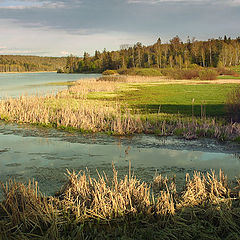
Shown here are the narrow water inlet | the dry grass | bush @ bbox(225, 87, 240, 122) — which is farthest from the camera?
bush @ bbox(225, 87, 240, 122)

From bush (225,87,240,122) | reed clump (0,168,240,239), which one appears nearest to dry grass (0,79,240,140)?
bush (225,87,240,122)

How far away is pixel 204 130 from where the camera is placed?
1278 cm

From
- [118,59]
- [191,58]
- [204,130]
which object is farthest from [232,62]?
[204,130]

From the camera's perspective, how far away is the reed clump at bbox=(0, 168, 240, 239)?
513cm

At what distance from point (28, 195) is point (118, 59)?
113627 mm

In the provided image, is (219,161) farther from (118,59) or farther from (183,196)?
(118,59)

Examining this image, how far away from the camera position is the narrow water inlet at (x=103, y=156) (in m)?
8.49

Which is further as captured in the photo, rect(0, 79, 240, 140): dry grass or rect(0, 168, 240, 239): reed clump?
rect(0, 79, 240, 140): dry grass

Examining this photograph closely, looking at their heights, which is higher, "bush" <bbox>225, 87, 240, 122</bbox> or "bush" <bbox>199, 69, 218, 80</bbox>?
"bush" <bbox>199, 69, 218, 80</bbox>

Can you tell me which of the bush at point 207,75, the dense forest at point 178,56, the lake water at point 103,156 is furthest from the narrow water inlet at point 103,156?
the dense forest at point 178,56

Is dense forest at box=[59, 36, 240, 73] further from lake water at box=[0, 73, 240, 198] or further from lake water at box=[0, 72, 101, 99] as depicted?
lake water at box=[0, 73, 240, 198]

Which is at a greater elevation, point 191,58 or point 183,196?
point 191,58

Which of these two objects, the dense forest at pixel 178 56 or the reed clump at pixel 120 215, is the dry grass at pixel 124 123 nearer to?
the reed clump at pixel 120 215

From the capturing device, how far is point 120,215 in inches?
221
